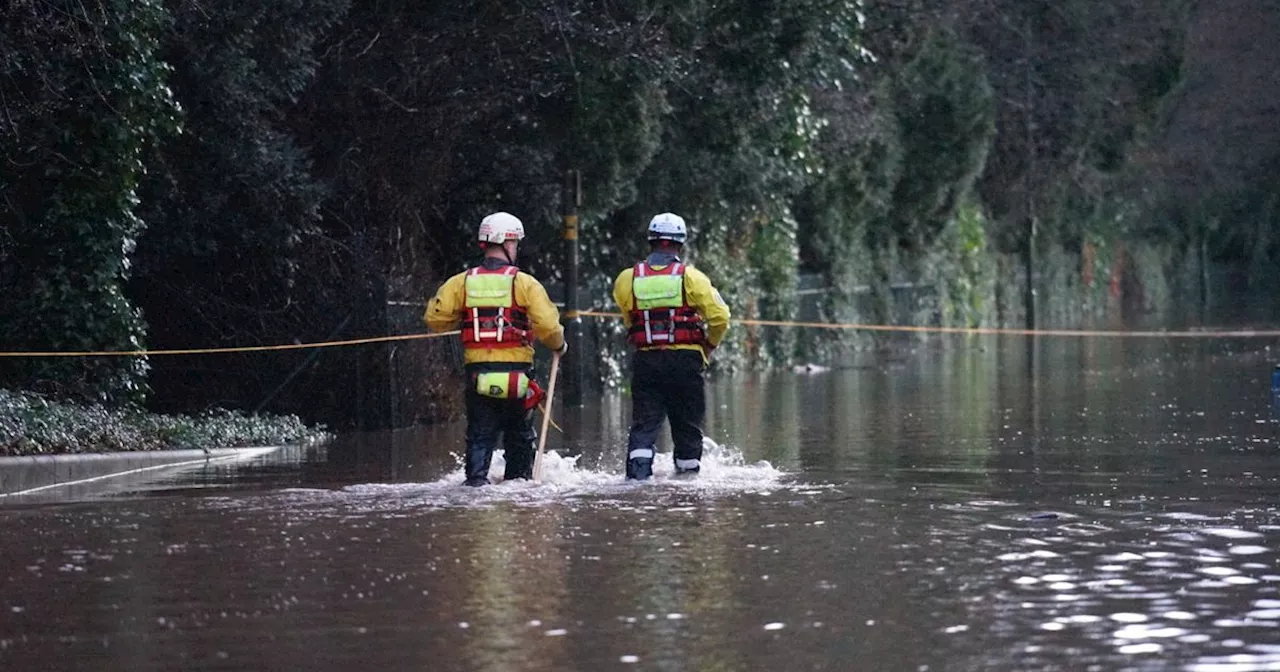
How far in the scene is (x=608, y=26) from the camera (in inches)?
998

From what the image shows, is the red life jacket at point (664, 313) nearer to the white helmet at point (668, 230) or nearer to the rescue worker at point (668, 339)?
the rescue worker at point (668, 339)

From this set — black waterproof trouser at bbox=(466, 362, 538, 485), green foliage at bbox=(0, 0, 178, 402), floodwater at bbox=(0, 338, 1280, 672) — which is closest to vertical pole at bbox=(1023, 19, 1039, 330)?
floodwater at bbox=(0, 338, 1280, 672)

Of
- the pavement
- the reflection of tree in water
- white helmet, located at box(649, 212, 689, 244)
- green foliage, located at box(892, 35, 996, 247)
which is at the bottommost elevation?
the reflection of tree in water

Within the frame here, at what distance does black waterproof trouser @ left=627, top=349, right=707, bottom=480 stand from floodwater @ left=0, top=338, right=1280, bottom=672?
0.29 m

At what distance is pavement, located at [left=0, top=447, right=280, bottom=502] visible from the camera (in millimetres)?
15859

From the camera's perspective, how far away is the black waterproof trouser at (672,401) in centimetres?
1616

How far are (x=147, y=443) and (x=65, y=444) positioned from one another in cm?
153

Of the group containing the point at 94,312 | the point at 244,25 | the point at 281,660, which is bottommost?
the point at 281,660

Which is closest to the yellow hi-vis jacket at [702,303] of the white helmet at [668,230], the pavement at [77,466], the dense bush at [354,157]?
the white helmet at [668,230]

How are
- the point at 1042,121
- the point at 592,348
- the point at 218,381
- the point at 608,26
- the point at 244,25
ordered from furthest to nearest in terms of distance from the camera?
the point at 1042,121
the point at 592,348
the point at 608,26
the point at 218,381
the point at 244,25

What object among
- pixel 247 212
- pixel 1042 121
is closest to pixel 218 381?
pixel 247 212

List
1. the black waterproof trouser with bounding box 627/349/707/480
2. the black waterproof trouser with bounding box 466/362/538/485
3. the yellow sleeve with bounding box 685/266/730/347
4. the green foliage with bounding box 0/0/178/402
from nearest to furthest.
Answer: the black waterproof trouser with bounding box 466/362/538/485
the yellow sleeve with bounding box 685/266/730/347
the black waterproof trouser with bounding box 627/349/707/480
the green foliage with bounding box 0/0/178/402

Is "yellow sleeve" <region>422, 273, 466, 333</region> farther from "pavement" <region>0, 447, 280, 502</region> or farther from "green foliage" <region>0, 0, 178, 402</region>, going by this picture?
"green foliage" <region>0, 0, 178, 402</region>

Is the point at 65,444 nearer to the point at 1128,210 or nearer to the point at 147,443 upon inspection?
the point at 147,443
